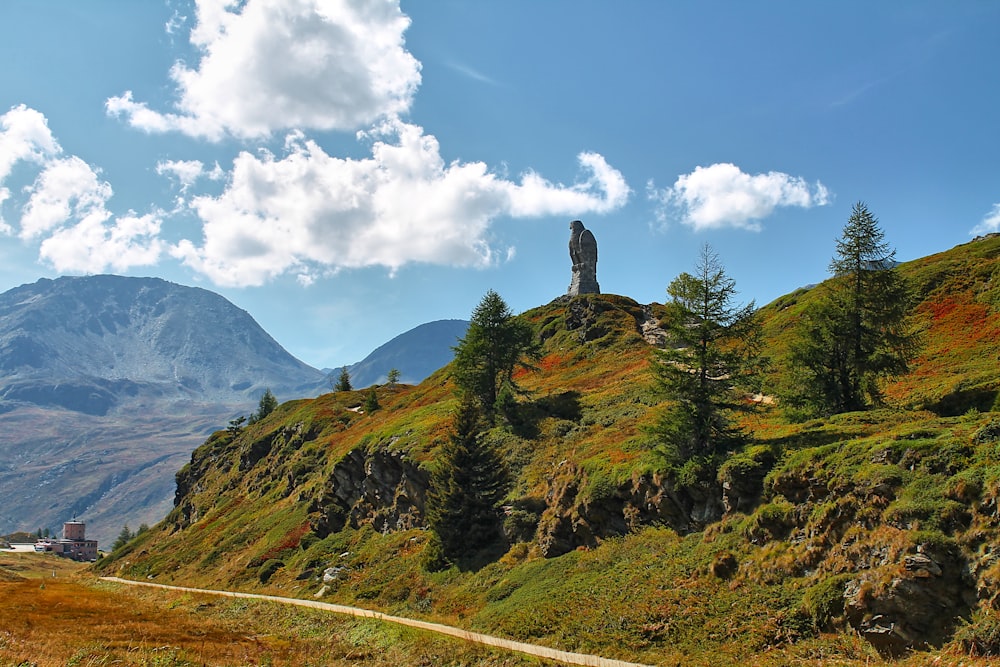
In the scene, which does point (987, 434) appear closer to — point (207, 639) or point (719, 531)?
point (719, 531)

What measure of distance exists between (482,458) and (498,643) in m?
17.4

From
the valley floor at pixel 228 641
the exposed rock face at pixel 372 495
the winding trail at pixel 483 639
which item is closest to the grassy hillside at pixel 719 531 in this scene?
the exposed rock face at pixel 372 495

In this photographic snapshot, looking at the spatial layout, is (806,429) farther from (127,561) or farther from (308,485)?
(127,561)

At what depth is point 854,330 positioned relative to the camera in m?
33.4

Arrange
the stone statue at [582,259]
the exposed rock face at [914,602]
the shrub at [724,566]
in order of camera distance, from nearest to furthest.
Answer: the exposed rock face at [914,602] → the shrub at [724,566] → the stone statue at [582,259]

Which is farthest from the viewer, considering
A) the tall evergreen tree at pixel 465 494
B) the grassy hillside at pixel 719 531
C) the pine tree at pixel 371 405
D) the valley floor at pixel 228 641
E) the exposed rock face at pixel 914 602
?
the pine tree at pixel 371 405

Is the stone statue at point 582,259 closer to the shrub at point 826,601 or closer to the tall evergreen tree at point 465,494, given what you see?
the tall evergreen tree at point 465,494

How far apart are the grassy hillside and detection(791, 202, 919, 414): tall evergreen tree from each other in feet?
7.68

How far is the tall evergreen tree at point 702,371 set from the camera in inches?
1185

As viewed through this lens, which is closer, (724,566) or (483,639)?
(724,566)

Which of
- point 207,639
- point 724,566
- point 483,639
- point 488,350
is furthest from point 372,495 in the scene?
point 724,566

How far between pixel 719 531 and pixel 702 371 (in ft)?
28.3

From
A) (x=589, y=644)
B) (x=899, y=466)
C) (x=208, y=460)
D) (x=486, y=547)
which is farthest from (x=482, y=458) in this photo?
(x=208, y=460)

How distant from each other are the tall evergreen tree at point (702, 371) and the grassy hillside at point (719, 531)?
5.19ft
